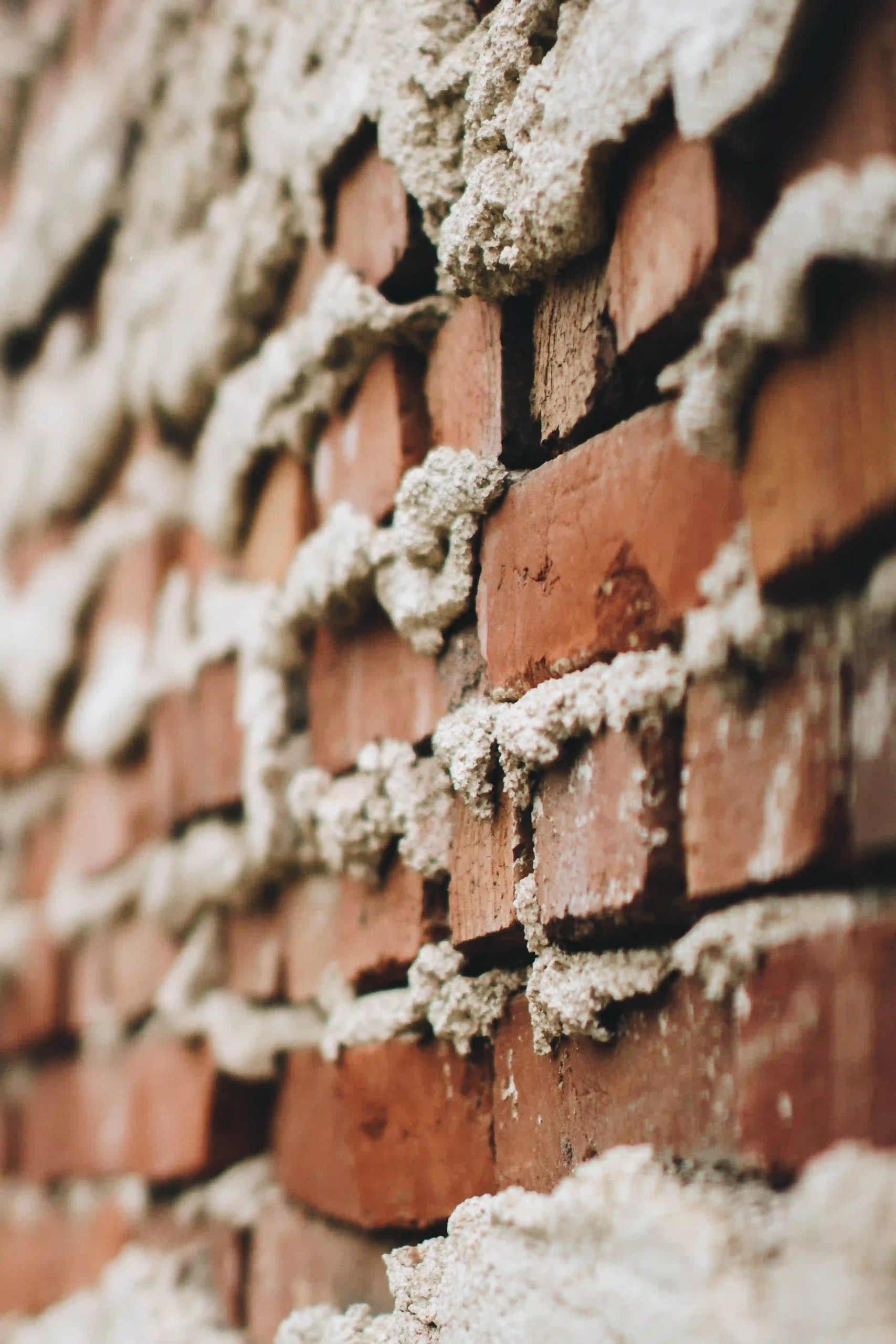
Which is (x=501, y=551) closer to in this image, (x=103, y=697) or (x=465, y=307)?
(x=465, y=307)

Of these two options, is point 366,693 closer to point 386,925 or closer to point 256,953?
point 386,925

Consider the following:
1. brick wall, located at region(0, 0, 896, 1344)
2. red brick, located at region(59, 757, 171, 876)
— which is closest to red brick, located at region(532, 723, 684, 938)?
brick wall, located at region(0, 0, 896, 1344)

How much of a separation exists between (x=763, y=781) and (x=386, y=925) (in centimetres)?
31

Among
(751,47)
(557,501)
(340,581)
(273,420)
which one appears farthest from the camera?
(273,420)

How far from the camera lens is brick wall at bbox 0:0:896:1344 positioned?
0.40 m

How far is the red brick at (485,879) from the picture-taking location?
558mm

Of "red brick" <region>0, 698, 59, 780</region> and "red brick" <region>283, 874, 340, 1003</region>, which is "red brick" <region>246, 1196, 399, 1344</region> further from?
"red brick" <region>0, 698, 59, 780</region>

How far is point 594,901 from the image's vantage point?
→ 0.49 metres

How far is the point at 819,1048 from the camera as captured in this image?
39 cm

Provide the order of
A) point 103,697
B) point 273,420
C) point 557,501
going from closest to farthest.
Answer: point 557,501 < point 273,420 < point 103,697

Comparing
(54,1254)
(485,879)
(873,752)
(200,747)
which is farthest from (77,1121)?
(873,752)

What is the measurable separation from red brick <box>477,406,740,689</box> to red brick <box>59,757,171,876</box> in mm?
508

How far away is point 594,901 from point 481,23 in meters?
0.46

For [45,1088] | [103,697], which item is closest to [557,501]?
[103,697]
